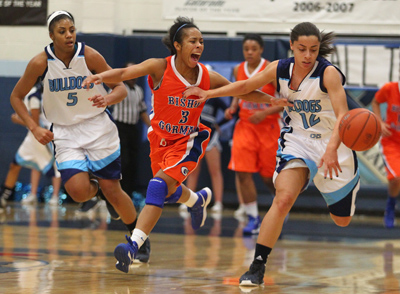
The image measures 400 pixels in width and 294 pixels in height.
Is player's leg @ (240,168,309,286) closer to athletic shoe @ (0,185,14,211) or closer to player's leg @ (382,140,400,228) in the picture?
player's leg @ (382,140,400,228)

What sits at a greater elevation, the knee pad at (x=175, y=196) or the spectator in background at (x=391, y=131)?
the spectator in background at (x=391, y=131)

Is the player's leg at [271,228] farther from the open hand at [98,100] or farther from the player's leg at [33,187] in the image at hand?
the player's leg at [33,187]

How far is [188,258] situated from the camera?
5.42 m

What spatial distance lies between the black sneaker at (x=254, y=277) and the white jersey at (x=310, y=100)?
977 millimetres

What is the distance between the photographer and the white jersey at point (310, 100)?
14.6ft

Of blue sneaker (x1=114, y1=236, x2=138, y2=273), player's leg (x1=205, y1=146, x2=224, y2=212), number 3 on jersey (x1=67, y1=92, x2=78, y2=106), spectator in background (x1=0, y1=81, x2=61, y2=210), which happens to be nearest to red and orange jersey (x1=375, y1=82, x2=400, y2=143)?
player's leg (x1=205, y1=146, x2=224, y2=212)

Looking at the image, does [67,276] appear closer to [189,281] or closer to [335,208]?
[189,281]

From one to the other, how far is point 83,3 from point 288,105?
709 cm

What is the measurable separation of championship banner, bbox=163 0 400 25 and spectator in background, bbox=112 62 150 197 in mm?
1622

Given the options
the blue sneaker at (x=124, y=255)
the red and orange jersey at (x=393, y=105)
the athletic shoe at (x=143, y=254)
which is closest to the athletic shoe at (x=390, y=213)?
the red and orange jersey at (x=393, y=105)

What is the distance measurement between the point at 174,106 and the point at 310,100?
945 mm

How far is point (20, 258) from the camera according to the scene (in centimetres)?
507

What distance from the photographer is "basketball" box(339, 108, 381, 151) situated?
4184 millimetres

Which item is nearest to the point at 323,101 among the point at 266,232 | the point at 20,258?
the point at 266,232
